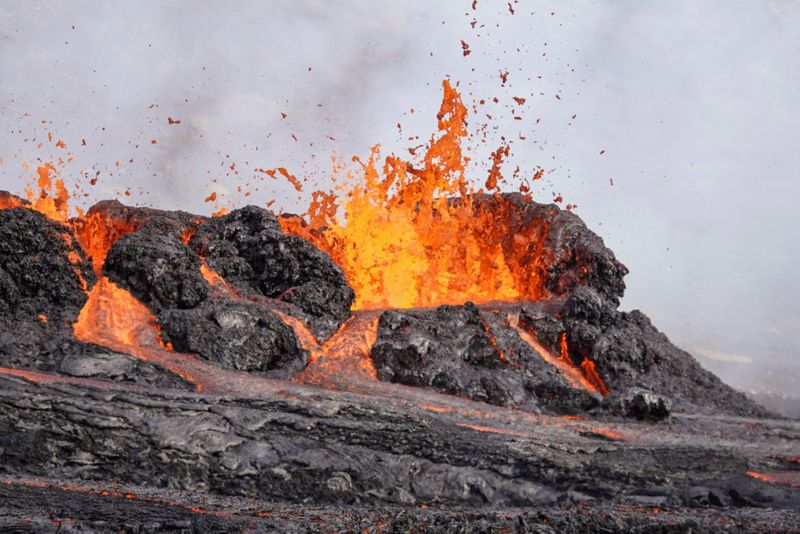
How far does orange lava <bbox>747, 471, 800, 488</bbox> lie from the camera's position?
16062 mm

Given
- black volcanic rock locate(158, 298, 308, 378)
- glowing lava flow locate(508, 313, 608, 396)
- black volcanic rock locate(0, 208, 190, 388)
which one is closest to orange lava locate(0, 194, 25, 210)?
black volcanic rock locate(0, 208, 190, 388)

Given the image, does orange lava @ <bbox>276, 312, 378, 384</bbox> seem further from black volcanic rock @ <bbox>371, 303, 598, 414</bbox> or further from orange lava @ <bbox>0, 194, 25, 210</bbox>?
orange lava @ <bbox>0, 194, 25, 210</bbox>

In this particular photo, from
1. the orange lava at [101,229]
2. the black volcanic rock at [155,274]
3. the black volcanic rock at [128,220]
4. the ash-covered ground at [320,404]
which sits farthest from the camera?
the orange lava at [101,229]

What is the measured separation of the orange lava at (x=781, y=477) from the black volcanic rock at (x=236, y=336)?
13.9 meters

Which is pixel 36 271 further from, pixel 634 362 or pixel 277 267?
pixel 634 362

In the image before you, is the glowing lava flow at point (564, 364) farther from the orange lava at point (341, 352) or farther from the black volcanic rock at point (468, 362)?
the orange lava at point (341, 352)

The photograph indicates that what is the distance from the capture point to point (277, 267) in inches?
1106

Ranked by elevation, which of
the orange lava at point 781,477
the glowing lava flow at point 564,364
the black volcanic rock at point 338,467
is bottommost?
the black volcanic rock at point 338,467

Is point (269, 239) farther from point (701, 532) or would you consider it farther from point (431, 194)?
point (701, 532)

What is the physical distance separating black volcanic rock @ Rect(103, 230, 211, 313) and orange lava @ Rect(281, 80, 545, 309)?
8840mm

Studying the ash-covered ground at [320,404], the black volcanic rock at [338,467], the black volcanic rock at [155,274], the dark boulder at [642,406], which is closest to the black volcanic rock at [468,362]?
the ash-covered ground at [320,404]

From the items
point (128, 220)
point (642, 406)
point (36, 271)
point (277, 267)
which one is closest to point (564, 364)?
point (642, 406)

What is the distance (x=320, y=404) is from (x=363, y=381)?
5.50 m

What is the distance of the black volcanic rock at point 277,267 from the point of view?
1054 inches
